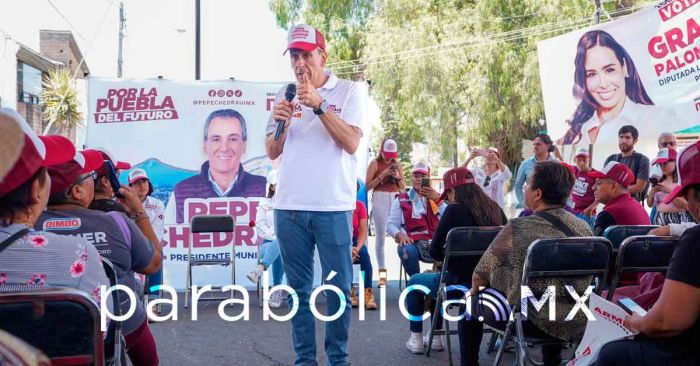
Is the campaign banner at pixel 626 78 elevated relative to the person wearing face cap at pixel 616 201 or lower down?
elevated

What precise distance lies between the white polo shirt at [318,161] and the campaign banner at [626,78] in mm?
6343

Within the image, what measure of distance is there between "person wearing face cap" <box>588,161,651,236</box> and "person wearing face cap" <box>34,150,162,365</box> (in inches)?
128

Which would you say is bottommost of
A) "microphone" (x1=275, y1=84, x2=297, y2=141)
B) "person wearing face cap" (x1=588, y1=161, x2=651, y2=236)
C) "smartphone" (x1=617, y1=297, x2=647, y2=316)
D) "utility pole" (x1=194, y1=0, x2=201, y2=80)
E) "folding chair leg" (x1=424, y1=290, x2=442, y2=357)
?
"folding chair leg" (x1=424, y1=290, x2=442, y2=357)

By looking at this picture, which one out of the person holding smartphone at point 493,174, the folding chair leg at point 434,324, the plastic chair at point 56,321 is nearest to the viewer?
the plastic chair at point 56,321

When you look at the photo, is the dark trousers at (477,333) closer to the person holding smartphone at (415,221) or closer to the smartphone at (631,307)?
the smartphone at (631,307)

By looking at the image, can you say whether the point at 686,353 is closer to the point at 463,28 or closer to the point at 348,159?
the point at 348,159

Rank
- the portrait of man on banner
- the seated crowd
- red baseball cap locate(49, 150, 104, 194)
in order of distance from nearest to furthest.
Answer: the seated crowd
red baseball cap locate(49, 150, 104, 194)
the portrait of man on banner

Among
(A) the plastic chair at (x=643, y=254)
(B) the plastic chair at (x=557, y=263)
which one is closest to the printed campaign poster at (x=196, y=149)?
(B) the plastic chair at (x=557, y=263)

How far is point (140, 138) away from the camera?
7.82 meters

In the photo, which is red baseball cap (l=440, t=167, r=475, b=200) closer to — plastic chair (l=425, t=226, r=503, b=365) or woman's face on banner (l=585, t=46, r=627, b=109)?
plastic chair (l=425, t=226, r=503, b=365)

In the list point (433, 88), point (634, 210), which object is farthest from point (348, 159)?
point (433, 88)

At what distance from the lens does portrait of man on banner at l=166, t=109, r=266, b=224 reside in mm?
7891

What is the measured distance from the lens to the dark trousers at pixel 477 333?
11.5 ft

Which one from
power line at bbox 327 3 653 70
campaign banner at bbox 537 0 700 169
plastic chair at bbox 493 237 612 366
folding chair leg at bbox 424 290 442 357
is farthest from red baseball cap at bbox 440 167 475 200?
power line at bbox 327 3 653 70
